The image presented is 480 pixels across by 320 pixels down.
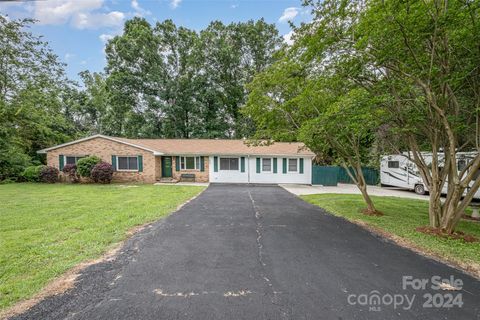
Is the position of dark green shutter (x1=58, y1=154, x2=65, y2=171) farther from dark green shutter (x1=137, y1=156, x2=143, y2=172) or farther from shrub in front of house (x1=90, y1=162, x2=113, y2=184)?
dark green shutter (x1=137, y1=156, x2=143, y2=172)

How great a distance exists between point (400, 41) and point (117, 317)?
23.2 feet

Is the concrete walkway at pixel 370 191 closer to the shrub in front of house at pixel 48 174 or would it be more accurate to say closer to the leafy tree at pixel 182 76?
the leafy tree at pixel 182 76

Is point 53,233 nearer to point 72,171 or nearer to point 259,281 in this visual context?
point 259,281

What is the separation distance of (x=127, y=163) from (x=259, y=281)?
16.2m

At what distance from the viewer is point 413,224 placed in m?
6.65

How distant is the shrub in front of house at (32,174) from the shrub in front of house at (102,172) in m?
4.41

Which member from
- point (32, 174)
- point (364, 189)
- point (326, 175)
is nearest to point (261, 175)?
point (326, 175)

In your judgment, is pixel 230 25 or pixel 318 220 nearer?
pixel 318 220

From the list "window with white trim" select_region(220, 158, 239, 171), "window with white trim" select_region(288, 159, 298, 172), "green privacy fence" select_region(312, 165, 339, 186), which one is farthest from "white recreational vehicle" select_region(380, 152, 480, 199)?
"window with white trim" select_region(220, 158, 239, 171)

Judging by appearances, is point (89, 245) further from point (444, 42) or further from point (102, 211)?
point (444, 42)

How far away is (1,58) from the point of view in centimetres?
1204

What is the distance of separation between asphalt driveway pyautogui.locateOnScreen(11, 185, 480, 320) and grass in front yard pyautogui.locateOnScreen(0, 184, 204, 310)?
572mm

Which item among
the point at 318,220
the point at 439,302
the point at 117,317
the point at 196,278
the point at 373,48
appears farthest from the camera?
the point at 318,220

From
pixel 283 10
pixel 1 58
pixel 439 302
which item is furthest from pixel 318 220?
pixel 1 58
